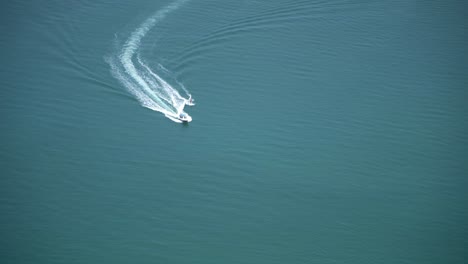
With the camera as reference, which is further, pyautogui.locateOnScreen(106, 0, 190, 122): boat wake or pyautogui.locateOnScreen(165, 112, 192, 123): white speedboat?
pyautogui.locateOnScreen(106, 0, 190, 122): boat wake

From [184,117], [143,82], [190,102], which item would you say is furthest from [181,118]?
[143,82]

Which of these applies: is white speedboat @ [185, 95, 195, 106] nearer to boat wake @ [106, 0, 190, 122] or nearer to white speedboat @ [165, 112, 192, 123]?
boat wake @ [106, 0, 190, 122]

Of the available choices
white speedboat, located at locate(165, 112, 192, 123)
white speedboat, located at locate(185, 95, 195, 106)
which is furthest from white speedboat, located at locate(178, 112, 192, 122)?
white speedboat, located at locate(185, 95, 195, 106)

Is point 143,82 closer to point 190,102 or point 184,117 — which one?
point 190,102

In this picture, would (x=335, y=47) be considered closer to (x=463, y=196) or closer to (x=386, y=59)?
(x=386, y=59)

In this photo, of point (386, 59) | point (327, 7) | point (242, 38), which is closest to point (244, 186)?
point (242, 38)

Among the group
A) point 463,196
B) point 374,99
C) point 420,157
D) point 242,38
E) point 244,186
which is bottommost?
point 244,186

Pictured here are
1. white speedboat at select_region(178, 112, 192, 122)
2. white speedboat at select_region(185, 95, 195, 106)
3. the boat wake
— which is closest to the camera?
white speedboat at select_region(178, 112, 192, 122)

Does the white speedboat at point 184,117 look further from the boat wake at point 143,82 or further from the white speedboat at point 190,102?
the white speedboat at point 190,102
